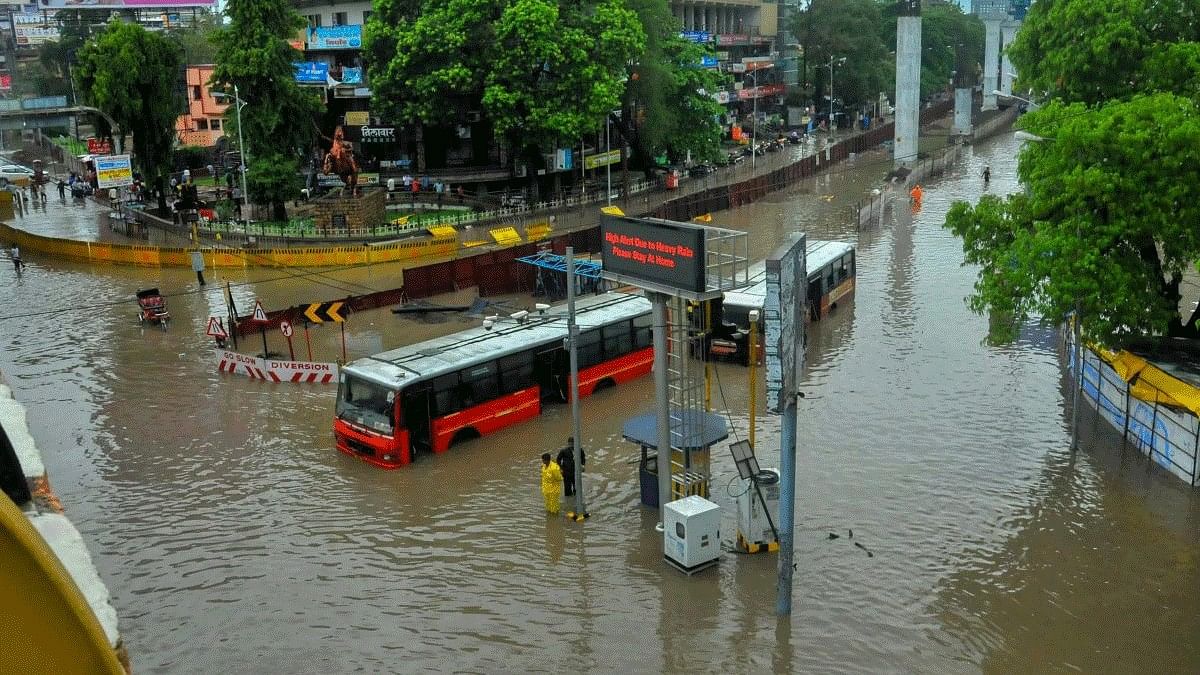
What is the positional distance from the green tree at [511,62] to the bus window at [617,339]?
2272 centimetres

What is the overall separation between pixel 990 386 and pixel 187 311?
74.4ft

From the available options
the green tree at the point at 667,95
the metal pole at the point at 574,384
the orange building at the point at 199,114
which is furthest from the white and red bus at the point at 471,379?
the orange building at the point at 199,114

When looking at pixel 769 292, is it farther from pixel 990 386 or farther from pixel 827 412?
pixel 990 386

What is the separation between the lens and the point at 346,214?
45.1m

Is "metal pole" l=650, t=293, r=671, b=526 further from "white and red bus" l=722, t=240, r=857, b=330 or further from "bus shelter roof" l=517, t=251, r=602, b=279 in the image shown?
"bus shelter roof" l=517, t=251, r=602, b=279

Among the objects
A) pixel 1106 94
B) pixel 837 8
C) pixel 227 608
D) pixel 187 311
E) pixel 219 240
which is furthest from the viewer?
pixel 837 8

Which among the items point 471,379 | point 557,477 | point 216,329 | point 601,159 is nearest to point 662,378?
point 557,477

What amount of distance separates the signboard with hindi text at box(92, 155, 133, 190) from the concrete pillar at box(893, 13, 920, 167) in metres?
42.4

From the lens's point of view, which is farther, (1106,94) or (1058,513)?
(1106,94)

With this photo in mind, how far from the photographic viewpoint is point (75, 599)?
250 centimetres

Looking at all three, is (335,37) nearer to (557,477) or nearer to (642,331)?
(642,331)

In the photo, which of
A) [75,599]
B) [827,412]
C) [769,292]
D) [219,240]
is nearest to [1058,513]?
[827,412]

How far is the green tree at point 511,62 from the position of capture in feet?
148

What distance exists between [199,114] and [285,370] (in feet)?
180
